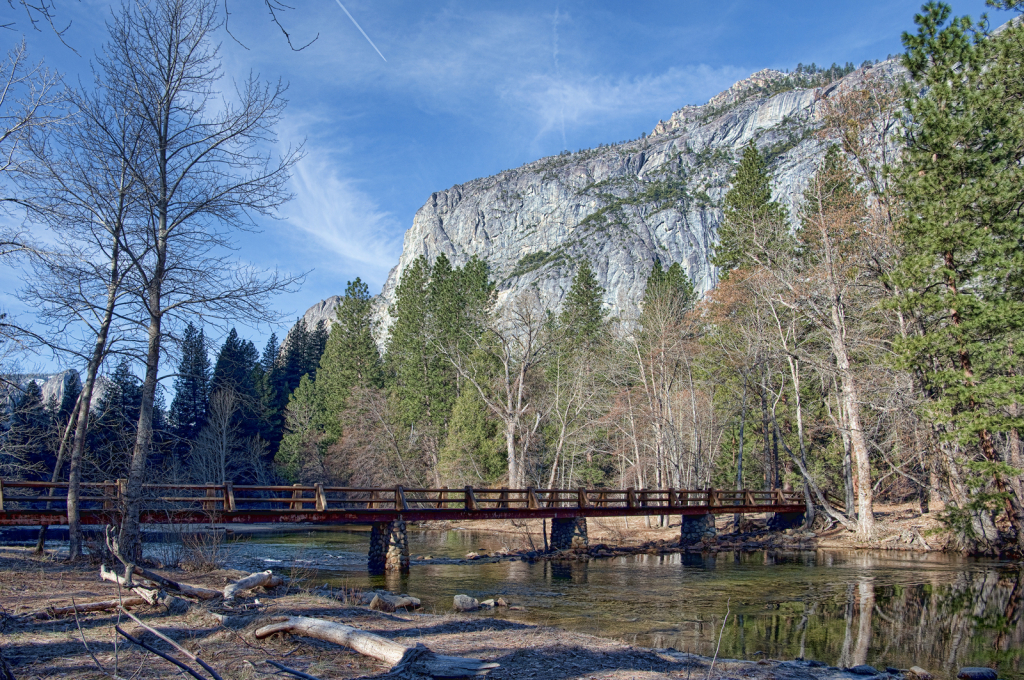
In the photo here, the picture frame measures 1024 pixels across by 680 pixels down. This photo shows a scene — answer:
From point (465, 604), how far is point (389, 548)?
713 cm

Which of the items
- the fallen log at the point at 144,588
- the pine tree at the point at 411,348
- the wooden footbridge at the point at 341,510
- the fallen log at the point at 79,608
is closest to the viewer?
the fallen log at the point at 79,608

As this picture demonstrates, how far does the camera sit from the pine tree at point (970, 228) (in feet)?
55.5

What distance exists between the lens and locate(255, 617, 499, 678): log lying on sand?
563 cm

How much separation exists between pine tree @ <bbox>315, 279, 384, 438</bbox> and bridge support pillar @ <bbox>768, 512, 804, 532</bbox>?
30982 mm

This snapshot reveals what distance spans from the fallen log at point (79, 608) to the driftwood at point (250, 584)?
3.89 ft

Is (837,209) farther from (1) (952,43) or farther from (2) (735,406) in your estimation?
(2) (735,406)


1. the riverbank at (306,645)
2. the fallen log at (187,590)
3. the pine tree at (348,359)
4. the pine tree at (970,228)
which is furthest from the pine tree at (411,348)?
the fallen log at (187,590)

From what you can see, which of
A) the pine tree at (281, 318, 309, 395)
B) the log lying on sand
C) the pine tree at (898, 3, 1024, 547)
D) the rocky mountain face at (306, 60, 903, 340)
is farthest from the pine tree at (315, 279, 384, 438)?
the rocky mountain face at (306, 60, 903, 340)

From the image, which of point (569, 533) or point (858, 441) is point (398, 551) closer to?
point (569, 533)

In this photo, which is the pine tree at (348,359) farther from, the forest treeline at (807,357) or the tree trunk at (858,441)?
the tree trunk at (858,441)

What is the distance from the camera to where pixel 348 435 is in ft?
137

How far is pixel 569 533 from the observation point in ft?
73.4

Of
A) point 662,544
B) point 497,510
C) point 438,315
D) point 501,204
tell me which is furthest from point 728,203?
point 501,204

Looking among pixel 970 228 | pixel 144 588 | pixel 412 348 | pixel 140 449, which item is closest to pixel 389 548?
pixel 140 449
